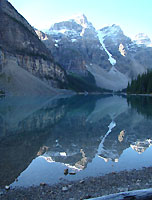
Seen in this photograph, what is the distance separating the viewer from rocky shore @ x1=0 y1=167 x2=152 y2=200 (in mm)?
8172

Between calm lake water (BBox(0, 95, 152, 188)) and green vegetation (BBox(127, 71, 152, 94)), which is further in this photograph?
green vegetation (BBox(127, 71, 152, 94))

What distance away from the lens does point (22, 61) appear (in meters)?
156

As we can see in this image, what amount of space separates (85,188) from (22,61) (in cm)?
15548

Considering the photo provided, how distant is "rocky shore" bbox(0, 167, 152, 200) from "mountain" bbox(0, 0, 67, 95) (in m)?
104

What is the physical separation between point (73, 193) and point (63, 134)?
12.3m

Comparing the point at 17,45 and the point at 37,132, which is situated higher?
the point at 17,45

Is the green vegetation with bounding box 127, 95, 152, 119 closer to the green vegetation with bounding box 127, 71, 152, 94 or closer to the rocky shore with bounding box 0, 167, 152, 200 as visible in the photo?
the rocky shore with bounding box 0, 167, 152, 200

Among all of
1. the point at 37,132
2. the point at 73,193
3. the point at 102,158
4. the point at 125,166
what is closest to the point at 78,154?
the point at 102,158

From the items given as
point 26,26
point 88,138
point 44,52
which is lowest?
point 88,138

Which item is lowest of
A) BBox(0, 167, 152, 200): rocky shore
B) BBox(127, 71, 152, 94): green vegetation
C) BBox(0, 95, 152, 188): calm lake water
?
BBox(0, 95, 152, 188): calm lake water

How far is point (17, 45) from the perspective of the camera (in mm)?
161625

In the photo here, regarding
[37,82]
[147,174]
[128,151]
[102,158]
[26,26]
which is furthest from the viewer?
[26,26]

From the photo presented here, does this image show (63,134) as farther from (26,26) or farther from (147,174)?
(26,26)

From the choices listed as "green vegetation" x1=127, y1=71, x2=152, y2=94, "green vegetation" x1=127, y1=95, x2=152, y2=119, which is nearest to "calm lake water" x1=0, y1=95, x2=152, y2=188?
"green vegetation" x1=127, y1=95, x2=152, y2=119
